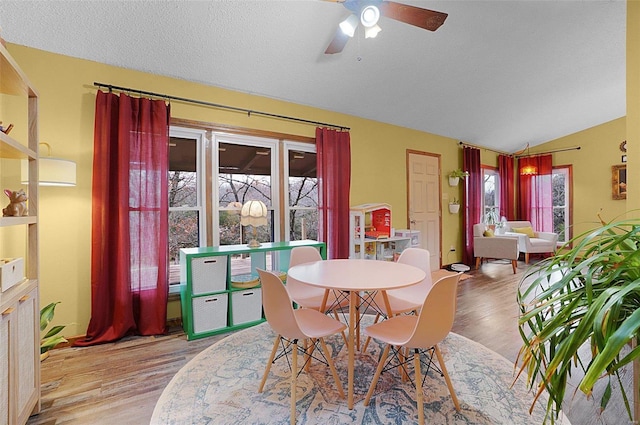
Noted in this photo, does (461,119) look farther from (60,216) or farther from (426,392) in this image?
(60,216)

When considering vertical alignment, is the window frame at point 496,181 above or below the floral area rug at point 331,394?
above

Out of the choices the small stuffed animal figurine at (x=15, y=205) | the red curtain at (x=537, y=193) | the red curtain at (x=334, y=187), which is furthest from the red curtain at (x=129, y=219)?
the red curtain at (x=537, y=193)

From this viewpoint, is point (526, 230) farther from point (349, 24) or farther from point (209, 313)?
point (209, 313)

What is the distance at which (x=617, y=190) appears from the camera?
19.7ft

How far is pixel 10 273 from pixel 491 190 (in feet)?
25.5

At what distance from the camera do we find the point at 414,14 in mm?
1908

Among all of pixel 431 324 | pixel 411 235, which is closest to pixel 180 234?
pixel 431 324

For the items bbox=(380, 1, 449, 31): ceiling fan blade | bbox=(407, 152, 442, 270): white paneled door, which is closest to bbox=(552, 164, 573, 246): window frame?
bbox=(407, 152, 442, 270): white paneled door

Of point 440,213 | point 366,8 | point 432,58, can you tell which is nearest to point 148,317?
point 366,8

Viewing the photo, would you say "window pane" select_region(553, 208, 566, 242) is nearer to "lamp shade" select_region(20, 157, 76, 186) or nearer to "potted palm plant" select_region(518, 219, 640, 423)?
"potted palm plant" select_region(518, 219, 640, 423)

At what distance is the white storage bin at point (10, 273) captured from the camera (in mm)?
1425

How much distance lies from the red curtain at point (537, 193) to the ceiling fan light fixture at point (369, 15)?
646cm

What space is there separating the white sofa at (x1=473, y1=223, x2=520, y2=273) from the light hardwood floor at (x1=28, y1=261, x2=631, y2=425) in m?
2.12

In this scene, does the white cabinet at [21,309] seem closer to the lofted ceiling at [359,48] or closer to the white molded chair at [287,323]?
the lofted ceiling at [359,48]
